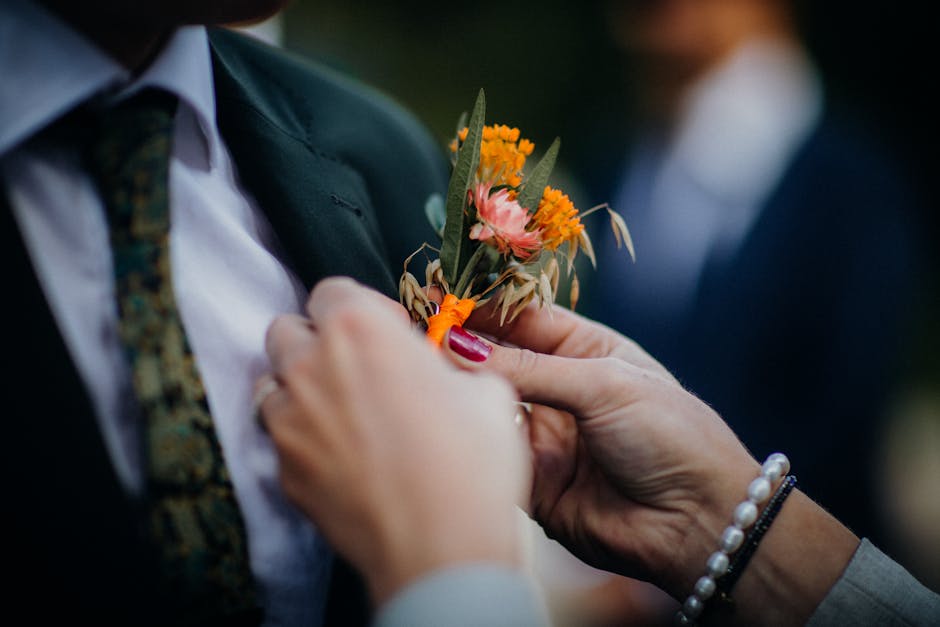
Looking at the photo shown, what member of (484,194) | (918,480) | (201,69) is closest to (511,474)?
(484,194)

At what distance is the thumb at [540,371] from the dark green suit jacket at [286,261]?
225mm

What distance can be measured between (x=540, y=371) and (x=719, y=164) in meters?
1.96

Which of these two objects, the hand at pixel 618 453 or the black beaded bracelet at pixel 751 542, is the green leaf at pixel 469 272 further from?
the black beaded bracelet at pixel 751 542

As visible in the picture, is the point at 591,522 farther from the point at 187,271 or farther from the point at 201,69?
the point at 201,69

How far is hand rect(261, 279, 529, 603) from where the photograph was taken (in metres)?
0.67

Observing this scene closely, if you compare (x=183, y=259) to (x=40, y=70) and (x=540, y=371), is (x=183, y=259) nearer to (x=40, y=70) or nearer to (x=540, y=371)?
(x=40, y=70)

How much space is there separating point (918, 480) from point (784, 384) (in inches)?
89.8

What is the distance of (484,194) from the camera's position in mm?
955

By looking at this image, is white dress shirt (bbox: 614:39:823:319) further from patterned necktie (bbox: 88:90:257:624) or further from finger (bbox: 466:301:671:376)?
patterned necktie (bbox: 88:90:257:624)

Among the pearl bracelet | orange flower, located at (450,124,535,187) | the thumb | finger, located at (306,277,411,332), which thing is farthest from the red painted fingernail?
the pearl bracelet

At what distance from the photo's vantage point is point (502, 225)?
92 centimetres

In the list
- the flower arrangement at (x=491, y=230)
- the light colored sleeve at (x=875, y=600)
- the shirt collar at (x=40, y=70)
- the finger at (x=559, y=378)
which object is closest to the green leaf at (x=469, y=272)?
the flower arrangement at (x=491, y=230)

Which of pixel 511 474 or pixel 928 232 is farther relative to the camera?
pixel 928 232

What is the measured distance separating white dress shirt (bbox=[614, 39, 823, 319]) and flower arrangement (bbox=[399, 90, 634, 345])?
5.43 feet
